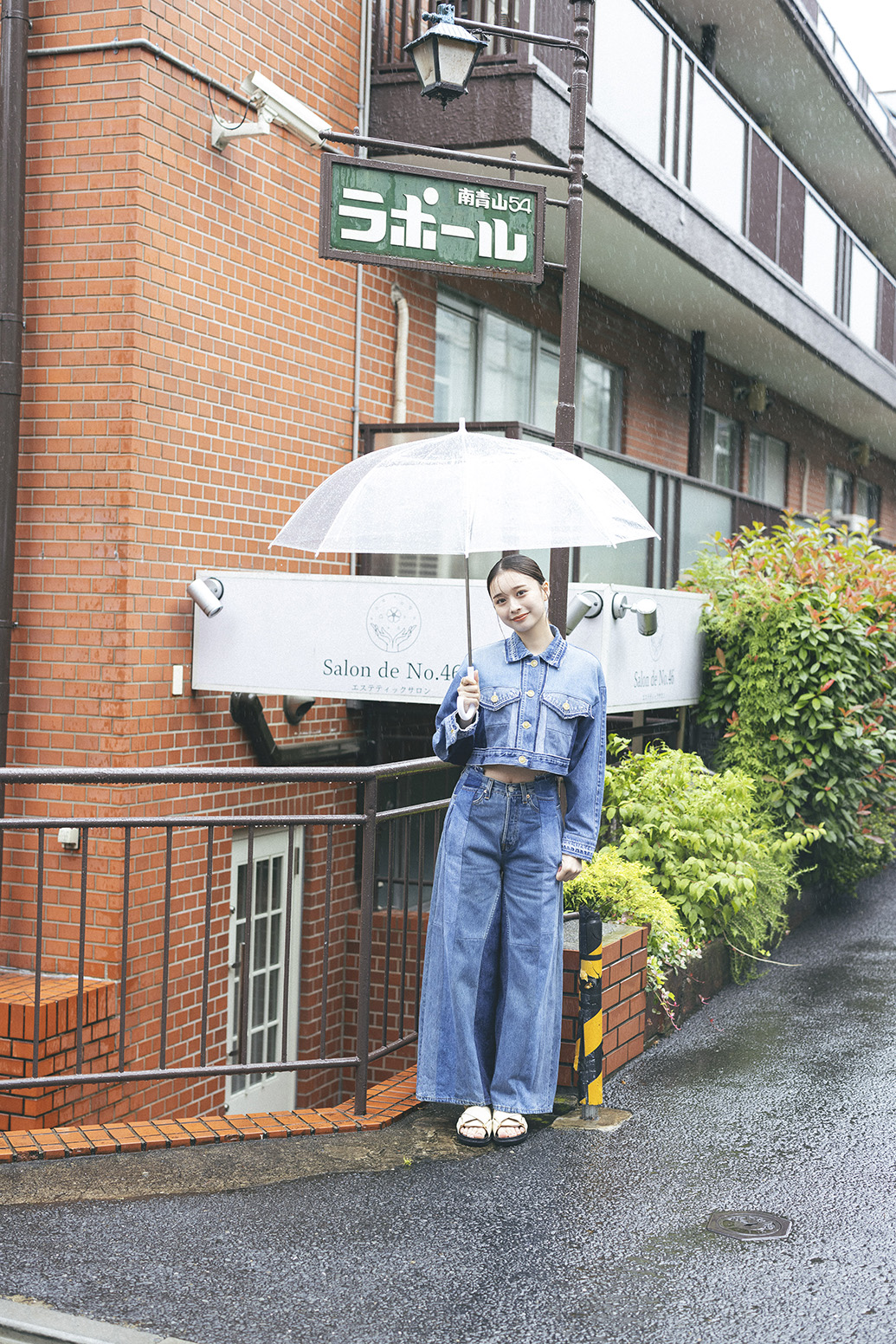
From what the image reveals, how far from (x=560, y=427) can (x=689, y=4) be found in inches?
327

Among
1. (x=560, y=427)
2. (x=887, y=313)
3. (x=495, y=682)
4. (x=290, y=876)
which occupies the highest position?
(x=887, y=313)

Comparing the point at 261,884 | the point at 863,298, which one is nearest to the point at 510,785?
the point at 261,884

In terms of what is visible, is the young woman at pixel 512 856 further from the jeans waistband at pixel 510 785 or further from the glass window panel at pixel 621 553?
the glass window panel at pixel 621 553

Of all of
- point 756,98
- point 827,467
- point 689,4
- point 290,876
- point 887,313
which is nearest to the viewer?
point 290,876

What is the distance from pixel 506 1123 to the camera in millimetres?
4527

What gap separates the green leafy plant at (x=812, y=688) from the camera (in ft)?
28.9

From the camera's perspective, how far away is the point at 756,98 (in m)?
14.7

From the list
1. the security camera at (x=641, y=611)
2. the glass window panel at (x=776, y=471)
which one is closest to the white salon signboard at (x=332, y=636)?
the security camera at (x=641, y=611)

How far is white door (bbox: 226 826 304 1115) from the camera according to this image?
304 inches

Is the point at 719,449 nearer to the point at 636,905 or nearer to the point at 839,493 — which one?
the point at 839,493

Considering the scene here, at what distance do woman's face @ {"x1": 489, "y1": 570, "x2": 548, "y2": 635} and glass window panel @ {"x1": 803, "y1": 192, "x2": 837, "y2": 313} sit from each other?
33.1 ft

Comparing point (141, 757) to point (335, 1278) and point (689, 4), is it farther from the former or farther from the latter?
point (689, 4)

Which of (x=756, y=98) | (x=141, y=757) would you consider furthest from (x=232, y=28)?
(x=756, y=98)

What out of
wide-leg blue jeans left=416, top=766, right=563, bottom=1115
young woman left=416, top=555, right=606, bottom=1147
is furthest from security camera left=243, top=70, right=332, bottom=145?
wide-leg blue jeans left=416, top=766, right=563, bottom=1115
